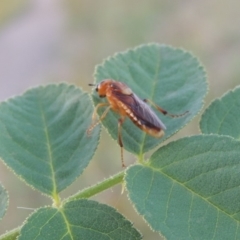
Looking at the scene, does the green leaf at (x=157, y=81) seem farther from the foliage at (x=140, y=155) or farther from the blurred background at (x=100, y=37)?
the blurred background at (x=100, y=37)

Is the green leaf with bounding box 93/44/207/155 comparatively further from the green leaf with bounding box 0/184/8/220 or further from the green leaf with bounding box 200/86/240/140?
the green leaf with bounding box 0/184/8/220

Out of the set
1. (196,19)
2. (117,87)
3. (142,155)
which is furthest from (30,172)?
(196,19)

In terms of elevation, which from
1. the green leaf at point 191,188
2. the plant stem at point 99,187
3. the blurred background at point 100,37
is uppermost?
the blurred background at point 100,37

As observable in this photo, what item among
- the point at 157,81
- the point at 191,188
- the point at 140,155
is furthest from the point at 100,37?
the point at 191,188

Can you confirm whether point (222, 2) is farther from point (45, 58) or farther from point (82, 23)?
point (45, 58)

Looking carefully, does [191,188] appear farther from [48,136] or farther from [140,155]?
[48,136]

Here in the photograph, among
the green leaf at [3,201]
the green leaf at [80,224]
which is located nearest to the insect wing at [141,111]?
the green leaf at [80,224]

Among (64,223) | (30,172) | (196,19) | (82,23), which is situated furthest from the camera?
(82,23)
